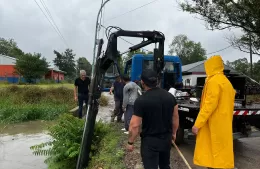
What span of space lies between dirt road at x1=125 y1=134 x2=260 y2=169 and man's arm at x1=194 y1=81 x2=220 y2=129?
1.59 m

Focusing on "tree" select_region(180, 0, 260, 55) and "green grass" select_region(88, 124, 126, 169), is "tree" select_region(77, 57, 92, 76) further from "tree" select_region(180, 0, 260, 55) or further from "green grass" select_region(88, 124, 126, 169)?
"green grass" select_region(88, 124, 126, 169)

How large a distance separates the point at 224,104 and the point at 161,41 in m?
2.66

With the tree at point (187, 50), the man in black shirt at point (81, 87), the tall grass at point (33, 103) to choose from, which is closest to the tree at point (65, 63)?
the tree at point (187, 50)

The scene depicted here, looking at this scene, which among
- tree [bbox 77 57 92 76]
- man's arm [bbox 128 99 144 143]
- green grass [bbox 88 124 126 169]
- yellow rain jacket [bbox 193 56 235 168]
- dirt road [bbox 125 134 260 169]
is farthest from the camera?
tree [bbox 77 57 92 76]

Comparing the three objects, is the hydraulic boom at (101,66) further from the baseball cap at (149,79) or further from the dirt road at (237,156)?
the baseball cap at (149,79)

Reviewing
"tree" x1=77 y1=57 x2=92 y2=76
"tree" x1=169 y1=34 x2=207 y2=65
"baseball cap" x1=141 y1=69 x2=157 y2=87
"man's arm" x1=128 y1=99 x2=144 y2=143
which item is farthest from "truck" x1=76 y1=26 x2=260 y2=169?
→ "tree" x1=169 y1=34 x2=207 y2=65

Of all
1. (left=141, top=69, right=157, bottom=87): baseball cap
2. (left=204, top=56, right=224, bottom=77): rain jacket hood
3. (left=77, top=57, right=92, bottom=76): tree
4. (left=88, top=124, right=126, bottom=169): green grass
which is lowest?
(left=88, top=124, right=126, bottom=169): green grass

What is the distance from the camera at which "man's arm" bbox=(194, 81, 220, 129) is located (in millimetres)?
3643

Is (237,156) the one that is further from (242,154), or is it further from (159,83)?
Result: (159,83)

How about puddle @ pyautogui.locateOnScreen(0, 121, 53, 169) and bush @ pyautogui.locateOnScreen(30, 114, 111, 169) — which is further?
puddle @ pyautogui.locateOnScreen(0, 121, 53, 169)

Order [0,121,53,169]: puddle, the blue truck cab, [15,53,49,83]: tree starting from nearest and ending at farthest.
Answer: [0,121,53,169]: puddle → the blue truck cab → [15,53,49,83]: tree

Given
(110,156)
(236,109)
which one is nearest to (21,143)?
(110,156)

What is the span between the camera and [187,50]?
9262 centimetres

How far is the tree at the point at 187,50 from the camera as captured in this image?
88375 millimetres
